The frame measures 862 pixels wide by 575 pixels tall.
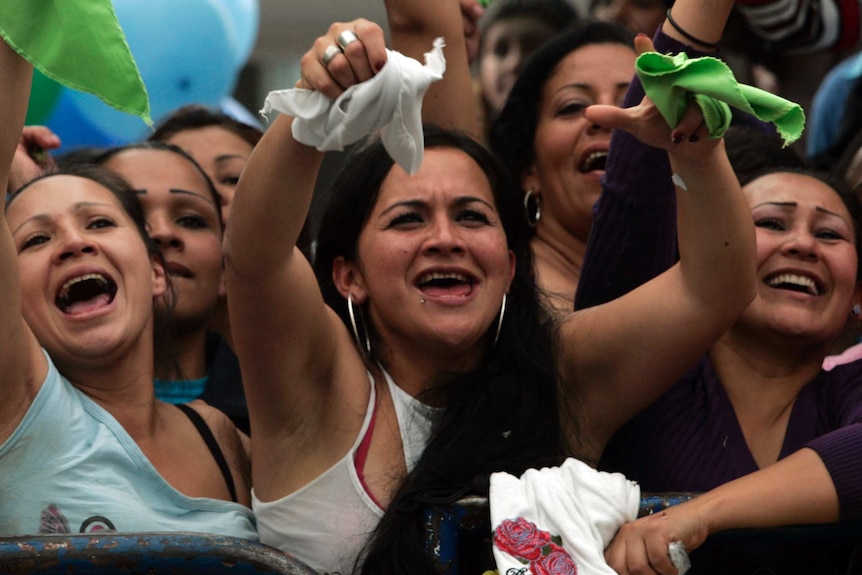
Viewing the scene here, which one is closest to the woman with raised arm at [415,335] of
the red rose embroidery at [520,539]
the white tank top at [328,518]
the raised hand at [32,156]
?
the white tank top at [328,518]

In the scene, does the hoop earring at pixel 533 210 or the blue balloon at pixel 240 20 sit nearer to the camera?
the hoop earring at pixel 533 210

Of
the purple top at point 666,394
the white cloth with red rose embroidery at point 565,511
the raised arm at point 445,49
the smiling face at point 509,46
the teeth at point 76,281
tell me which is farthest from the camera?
the smiling face at point 509,46

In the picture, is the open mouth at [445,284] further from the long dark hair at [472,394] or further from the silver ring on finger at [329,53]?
the silver ring on finger at [329,53]

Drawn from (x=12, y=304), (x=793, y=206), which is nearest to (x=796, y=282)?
(x=793, y=206)

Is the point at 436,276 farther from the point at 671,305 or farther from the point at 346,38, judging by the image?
the point at 346,38

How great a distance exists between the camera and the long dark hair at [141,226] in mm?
2441

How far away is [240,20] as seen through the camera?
12.9 ft

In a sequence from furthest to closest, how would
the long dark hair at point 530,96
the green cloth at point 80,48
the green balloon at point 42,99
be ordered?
the green balloon at point 42,99
the long dark hair at point 530,96
the green cloth at point 80,48

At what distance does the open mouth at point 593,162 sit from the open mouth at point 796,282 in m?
0.48

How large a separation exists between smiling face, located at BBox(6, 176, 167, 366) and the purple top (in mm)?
740

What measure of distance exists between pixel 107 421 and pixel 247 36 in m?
2.11

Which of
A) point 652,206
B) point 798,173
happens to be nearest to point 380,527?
point 652,206

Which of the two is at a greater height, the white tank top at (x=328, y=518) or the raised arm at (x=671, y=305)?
the raised arm at (x=671, y=305)

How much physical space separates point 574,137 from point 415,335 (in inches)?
29.5
